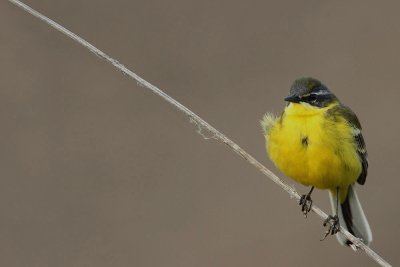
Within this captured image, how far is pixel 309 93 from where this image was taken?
838 centimetres

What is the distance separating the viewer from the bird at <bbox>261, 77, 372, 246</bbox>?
320 inches

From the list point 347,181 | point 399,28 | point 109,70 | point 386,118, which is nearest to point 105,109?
point 109,70

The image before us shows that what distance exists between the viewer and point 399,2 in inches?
743

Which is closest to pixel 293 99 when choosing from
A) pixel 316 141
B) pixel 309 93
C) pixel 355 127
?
pixel 309 93

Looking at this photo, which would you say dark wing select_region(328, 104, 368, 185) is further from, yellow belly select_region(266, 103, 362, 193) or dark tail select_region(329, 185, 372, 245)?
dark tail select_region(329, 185, 372, 245)

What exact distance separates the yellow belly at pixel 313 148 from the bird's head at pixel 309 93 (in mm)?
60

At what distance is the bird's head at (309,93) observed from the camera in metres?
8.32

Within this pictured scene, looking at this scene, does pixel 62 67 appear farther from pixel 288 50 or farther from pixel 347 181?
pixel 347 181

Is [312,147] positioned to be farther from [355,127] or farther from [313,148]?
[355,127]

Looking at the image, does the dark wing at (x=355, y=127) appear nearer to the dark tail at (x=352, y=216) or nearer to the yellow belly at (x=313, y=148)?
the yellow belly at (x=313, y=148)

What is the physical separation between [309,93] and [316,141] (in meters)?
0.45

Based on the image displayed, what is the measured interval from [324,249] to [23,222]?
3991mm

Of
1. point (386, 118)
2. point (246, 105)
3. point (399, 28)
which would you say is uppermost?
point (399, 28)

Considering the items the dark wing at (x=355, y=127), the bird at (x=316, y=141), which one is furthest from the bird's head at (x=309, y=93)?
the dark wing at (x=355, y=127)
